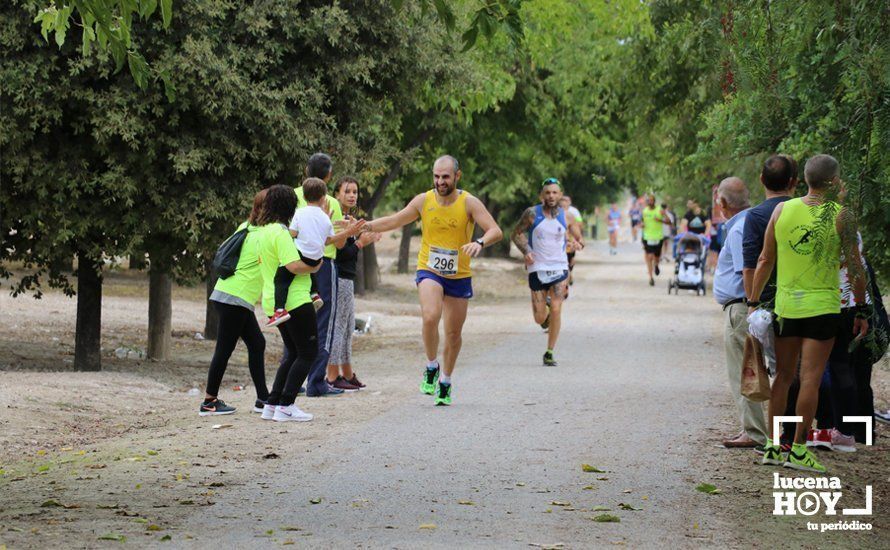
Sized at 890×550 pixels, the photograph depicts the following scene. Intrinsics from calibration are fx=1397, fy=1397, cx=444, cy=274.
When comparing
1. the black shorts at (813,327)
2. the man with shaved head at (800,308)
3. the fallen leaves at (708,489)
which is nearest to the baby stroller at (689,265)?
the man with shaved head at (800,308)

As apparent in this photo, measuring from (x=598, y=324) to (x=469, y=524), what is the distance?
15.0 meters

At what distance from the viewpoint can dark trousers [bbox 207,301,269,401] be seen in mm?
10984

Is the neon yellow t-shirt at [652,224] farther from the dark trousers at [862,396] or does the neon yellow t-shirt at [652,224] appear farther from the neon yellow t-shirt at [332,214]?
the dark trousers at [862,396]

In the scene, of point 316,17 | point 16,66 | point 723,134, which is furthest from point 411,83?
point 16,66

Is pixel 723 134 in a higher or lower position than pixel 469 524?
higher

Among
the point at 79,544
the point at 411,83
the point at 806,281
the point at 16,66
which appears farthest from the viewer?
the point at 411,83

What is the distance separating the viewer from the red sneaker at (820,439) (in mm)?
9664

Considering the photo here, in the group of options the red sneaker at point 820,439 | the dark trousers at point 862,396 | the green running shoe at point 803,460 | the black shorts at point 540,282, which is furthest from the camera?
the black shorts at point 540,282

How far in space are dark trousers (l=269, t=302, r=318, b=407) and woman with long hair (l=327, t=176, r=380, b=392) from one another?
5.30 ft

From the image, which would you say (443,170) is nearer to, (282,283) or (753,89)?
(282,283)

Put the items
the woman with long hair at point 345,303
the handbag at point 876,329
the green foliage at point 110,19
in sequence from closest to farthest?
1. the green foliage at point 110,19
2. the handbag at point 876,329
3. the woman with long hair at point 345,303

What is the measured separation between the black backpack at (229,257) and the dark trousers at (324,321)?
140cm

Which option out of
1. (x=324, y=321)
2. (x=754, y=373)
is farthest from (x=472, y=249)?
(x=754, y=373)

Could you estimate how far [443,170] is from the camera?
11352 millimetres
